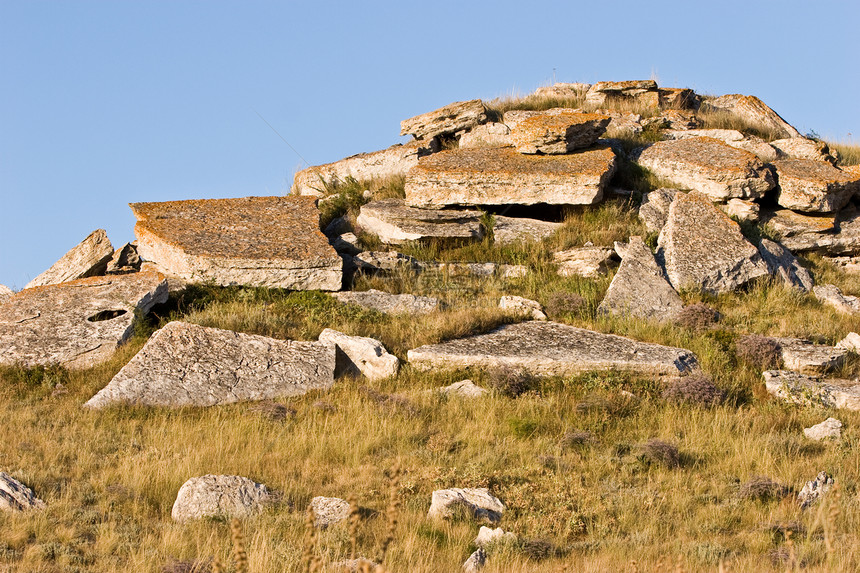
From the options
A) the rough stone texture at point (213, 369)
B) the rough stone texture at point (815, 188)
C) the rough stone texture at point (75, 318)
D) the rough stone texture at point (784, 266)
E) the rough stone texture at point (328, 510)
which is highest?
the rough stone texture at point (815, 188)

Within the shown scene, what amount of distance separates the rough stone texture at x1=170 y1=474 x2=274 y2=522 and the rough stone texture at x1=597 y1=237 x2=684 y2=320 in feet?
21.9

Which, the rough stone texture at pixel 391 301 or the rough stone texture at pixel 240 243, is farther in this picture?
the rough stone texture at pixel 240 243

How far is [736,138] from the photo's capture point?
19.1 meters

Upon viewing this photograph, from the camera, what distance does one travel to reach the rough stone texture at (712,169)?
618 inches

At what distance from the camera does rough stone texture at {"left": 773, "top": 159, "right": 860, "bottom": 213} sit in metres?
15.8

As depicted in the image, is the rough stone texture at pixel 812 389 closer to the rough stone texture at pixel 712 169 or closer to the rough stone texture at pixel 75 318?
the rough stone texture at pixel 712 169

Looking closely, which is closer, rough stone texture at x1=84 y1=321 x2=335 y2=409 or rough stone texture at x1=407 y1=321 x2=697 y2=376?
rough stone texture at x1=84 y1=321 x2=335 y2=409

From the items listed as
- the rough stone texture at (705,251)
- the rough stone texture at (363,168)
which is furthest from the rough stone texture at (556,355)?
the rough stone texture at (363,168)

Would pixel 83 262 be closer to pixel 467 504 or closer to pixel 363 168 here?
pixel 363 168

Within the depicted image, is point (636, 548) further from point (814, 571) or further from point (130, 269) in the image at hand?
point (130, 269)

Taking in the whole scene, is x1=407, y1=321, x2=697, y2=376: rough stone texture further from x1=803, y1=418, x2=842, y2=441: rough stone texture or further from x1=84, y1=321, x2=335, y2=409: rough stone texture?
x1=803, y1=418, x2=842, y2=441: rough stone texture

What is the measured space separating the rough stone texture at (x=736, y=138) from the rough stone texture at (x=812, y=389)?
8.52m

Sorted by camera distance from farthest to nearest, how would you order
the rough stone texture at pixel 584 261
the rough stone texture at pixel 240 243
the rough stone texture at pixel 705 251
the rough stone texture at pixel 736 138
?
the rough stone texture at pixel 736 138 → the rough stone texture at pixel 584 261 → the rough stone texture at pixel 705 251 → the rough stone texture at pixel 240 243

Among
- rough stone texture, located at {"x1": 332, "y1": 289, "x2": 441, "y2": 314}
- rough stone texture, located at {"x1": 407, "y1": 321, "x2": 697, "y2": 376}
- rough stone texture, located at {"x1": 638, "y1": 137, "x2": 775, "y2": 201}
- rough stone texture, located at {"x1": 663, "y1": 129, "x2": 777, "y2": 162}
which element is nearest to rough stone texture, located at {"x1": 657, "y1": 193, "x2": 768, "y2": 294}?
rough stone texture, located at {"x1": 638, "y1": 137, "x2": 775, "y2": 201}
